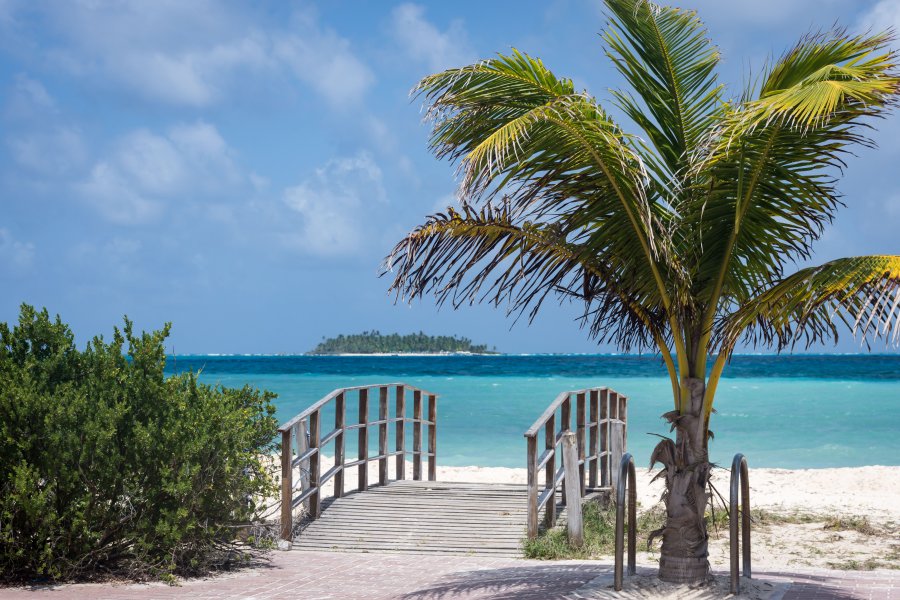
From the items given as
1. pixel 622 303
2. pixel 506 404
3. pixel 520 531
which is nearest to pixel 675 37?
pixel 622 303

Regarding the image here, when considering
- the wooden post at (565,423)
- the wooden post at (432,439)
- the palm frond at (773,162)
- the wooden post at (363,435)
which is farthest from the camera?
the wooden post at (432,439)

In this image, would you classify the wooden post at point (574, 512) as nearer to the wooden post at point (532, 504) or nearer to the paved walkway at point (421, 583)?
the wooden post at point (532, 504)

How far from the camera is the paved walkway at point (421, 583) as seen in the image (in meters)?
6.62

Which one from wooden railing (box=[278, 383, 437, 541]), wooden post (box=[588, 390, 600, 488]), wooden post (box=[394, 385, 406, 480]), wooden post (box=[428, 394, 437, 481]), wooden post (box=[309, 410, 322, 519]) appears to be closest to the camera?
wooden railing (box=[278, 383, 437, 541])

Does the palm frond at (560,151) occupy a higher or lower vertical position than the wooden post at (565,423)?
higher

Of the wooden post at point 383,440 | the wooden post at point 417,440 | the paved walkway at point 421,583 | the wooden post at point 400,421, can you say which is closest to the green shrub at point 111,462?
the paved walkway at point 421,583

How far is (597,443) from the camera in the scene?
11547 millimetres

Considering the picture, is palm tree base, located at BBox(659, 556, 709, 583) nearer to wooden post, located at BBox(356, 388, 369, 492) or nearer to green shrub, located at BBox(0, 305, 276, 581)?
green shrub, located at BBox(0, 305, 276, 581)

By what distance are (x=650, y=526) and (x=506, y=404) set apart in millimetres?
27040

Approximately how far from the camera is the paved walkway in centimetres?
662

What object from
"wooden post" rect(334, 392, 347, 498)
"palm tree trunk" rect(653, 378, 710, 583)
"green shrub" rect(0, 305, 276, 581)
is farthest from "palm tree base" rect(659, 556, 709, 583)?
"wooden post" rect(334, 392, 347, 498)

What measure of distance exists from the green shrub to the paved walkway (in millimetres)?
310

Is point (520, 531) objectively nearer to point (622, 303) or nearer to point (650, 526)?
point (650, 526)

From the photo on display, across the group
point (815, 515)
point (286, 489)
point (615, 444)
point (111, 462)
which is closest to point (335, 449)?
point (286, 489)
